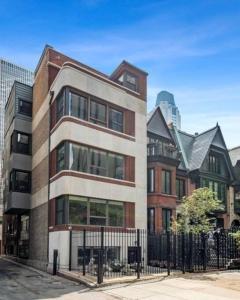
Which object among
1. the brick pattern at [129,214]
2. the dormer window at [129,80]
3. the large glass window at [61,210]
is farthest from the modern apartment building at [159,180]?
the large glass window at [61,210]

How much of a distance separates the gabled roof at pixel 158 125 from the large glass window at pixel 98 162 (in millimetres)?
9066

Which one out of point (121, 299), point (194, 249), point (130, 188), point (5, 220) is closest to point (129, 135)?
point (130, 188)

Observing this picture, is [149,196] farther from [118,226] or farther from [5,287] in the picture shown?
→ [5,287]

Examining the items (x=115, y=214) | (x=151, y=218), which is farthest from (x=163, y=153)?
(x=115, y=214)

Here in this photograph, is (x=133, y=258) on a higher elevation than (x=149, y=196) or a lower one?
lower

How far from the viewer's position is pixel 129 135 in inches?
1316

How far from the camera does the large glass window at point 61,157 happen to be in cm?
2927

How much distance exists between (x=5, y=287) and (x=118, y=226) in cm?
1184

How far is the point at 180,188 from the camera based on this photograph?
41.5 metres

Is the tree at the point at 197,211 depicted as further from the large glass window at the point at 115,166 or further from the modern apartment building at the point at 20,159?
the modern apartment building at the point at 20,159

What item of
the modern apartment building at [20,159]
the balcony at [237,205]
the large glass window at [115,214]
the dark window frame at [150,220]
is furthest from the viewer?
the balcony at [237,205]

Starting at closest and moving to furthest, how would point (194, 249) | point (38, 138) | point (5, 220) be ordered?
point (194, 249) → point (38, 138) → point (5, 220)

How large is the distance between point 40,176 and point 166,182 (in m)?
10.4

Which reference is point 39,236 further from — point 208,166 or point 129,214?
point 208,166
